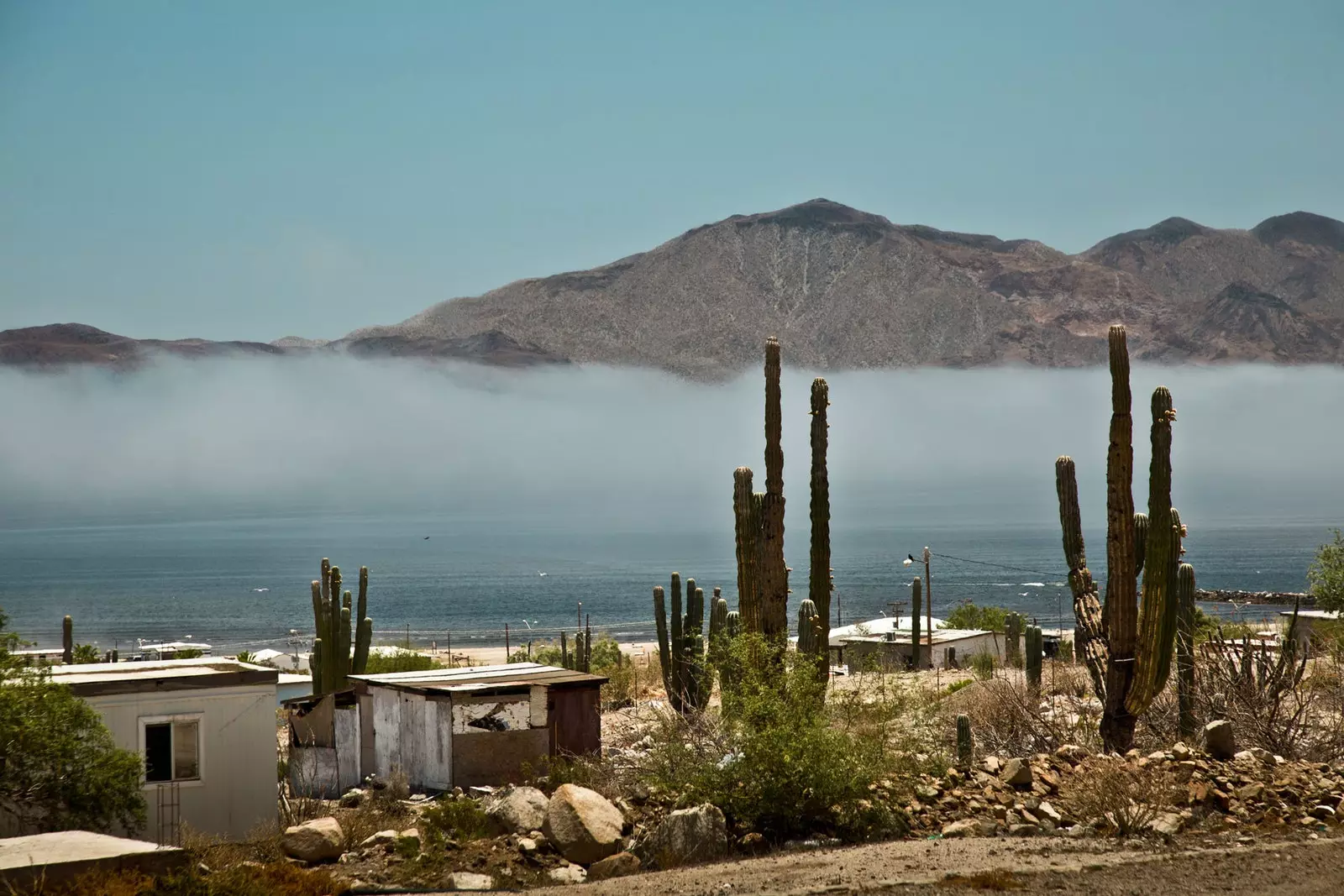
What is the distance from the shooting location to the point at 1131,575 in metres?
19.1

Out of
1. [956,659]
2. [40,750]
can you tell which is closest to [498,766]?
[40,750]

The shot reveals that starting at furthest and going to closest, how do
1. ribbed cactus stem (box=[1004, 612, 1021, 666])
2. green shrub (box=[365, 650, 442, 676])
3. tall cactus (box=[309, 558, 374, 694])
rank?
ribbed cactus stem (box=[1004, 612, 1021, 666])
green shrub (box=[365, 650, 442, 676])
tall cactus (box=[309, 558, 374, 694])

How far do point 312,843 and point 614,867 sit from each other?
3675mm

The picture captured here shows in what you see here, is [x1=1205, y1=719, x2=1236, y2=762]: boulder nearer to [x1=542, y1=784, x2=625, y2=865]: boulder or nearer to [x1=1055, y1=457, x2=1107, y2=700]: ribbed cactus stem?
[x1=1055, y1=457, x2=1107, y2=700]: ribbed cactus stem

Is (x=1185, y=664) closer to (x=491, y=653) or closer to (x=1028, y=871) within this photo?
(x=1028, y=871)

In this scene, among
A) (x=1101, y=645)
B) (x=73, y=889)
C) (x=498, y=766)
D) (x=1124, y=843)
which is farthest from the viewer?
(x=498, y=766)

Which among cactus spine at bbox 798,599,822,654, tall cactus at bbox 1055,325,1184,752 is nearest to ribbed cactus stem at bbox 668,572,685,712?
cactus spine at bbox 798,599,822,654

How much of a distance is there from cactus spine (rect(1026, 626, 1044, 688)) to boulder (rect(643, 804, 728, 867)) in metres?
11.7

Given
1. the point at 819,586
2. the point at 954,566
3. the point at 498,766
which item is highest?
the point at 819,586

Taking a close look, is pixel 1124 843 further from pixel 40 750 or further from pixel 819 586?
pixel 40 750

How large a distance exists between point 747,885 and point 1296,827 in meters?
6.74

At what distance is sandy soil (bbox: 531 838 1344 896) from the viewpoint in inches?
515

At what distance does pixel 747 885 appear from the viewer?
1355cm

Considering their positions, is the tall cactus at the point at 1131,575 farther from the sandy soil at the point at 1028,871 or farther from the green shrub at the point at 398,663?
the green shrub at the point at 398,663
